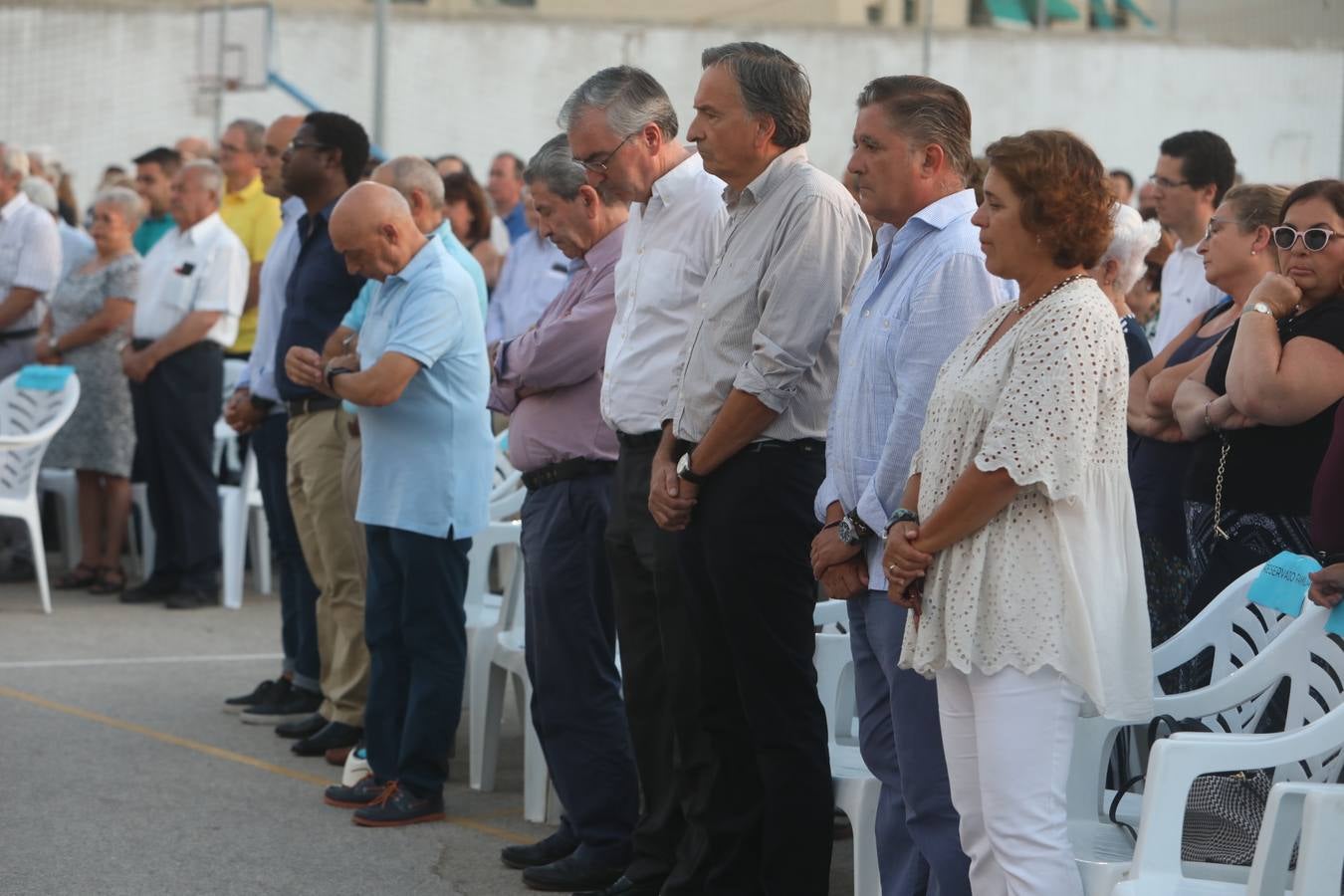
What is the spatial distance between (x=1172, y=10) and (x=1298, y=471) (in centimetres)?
2457

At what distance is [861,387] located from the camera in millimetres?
3500

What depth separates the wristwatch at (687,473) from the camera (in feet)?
12.7

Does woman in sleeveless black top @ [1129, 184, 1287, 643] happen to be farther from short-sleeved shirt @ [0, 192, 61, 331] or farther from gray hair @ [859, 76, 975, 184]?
short-sleeved shirt @ [0, 192, 61, 331]

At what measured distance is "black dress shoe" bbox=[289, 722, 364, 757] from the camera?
596 cm

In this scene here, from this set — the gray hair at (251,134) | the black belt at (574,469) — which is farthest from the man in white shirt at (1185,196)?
the gray hair at (251,134)

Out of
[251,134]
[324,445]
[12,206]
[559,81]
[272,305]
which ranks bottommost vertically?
[324,445]

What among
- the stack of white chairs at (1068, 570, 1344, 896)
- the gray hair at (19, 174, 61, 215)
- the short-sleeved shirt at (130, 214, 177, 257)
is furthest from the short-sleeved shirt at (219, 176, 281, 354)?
the stack of white chairs at (1068, 570, 1344, 896)

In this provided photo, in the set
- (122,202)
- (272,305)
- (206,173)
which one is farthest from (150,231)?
(272,305)

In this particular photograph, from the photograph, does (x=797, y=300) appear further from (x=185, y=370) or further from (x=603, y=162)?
(x=185, y=370)

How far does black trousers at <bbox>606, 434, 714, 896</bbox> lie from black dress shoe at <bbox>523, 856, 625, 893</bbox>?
0.08m

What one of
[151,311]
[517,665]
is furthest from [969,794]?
Result: [151,311]

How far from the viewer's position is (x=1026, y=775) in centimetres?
303

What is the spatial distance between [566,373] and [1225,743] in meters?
2.09

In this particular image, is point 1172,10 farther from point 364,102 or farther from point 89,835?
point 89,835
